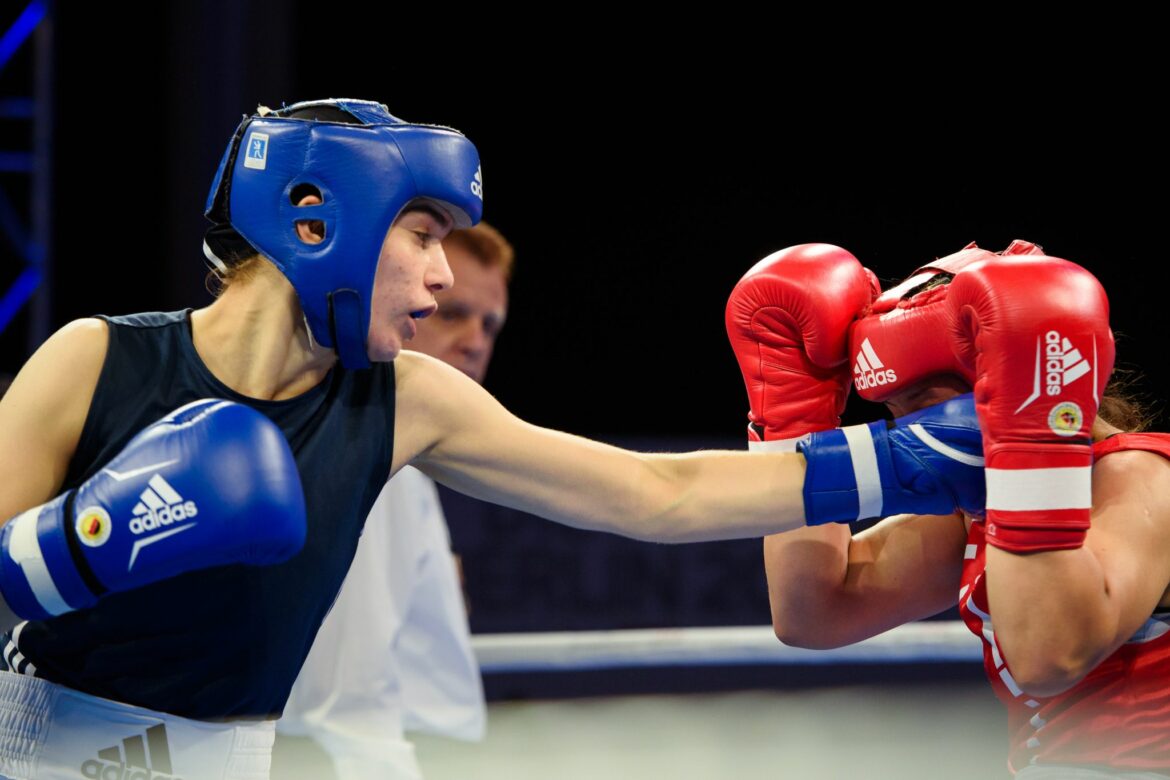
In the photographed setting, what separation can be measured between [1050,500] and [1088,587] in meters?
0.11

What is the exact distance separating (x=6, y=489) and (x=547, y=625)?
133 inches

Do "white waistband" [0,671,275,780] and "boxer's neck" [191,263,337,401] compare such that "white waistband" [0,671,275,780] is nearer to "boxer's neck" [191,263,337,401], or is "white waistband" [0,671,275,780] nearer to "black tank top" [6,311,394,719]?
"black tank top" [6,311,394,719]

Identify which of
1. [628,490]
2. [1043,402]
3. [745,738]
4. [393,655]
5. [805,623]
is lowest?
[745,738]

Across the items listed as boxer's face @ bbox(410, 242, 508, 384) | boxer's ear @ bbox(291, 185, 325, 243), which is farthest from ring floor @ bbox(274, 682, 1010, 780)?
boxer's ear @ bbox(291, 185, 325, 243)

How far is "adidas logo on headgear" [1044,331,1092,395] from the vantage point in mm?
1587

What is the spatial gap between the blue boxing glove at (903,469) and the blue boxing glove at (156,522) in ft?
2.43

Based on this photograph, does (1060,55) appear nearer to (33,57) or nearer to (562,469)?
(33,57)

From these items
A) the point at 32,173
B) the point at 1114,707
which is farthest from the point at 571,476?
the point at 32,173

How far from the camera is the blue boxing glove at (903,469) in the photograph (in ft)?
5.65

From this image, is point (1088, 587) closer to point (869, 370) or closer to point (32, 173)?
point (869, 370)

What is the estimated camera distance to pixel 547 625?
4.75m

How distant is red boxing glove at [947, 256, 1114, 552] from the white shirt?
5.64 feet

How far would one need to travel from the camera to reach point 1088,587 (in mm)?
1557

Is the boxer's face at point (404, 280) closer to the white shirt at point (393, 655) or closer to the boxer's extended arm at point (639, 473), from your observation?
the boxer's extended arm at point (639, 473)
